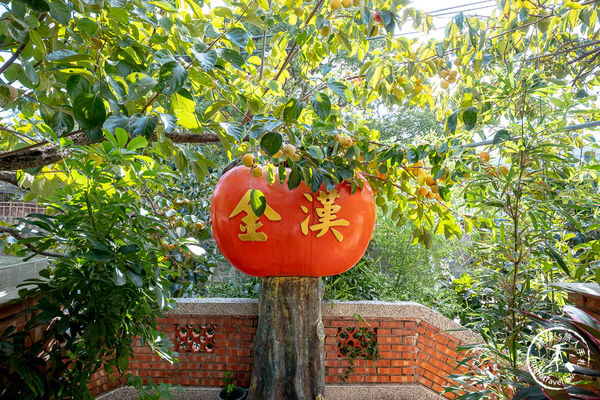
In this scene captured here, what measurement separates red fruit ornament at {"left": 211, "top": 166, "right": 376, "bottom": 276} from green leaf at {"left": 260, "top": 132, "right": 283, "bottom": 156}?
1.54 feet

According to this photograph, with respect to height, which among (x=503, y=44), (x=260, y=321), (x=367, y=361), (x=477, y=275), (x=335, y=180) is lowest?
(x=367, y=361)

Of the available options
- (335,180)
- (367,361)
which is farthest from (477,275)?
(367,361)

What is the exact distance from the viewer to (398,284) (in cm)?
370

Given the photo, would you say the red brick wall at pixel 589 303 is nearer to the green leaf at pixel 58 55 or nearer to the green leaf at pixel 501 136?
the green leaf at pixel 501 136

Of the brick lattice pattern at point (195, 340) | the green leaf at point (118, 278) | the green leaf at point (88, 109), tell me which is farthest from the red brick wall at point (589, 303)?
the brick lattice pattern at point (195, 340)

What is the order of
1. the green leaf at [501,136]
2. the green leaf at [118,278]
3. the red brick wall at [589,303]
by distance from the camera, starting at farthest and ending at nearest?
the red brick wall at [589,303], the green leaf at [501,136], the green leaf at [118,278]

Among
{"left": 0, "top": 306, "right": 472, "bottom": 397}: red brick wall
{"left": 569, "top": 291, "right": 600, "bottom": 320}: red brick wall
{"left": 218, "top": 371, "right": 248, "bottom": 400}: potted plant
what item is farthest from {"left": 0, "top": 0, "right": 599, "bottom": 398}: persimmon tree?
{"left": 218, "top": 371, "right": 248, "bottom": 400}: potted plant

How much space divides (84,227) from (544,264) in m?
1.49

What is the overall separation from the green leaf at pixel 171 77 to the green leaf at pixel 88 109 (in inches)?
5.0

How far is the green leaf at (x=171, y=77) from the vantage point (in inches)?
33.4

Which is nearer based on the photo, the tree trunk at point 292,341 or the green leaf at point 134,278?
the green leaf at point 134,278

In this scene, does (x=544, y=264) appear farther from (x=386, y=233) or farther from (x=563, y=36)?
(x=386, y=233)

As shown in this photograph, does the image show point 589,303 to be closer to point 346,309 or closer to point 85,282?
point 85,282

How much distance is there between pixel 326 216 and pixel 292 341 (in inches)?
52.5
